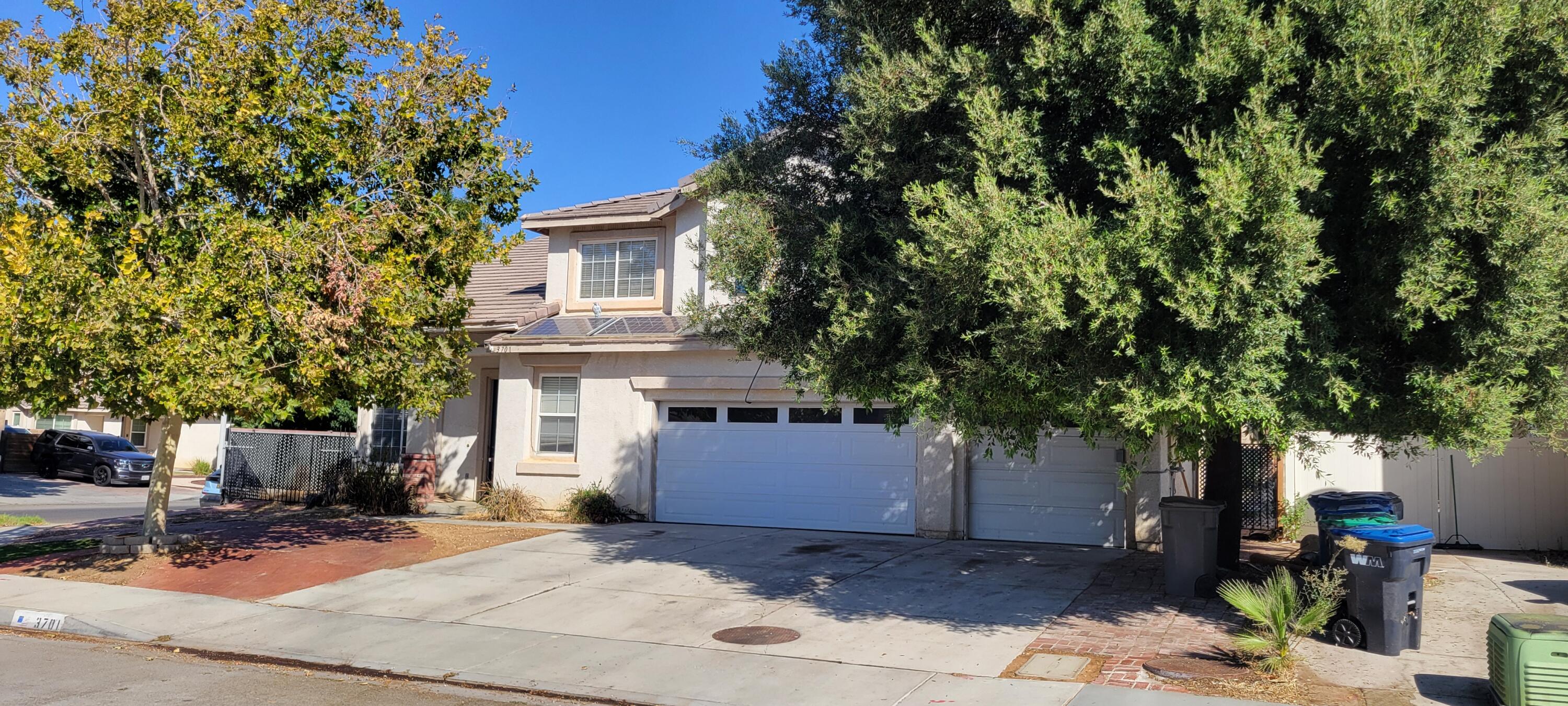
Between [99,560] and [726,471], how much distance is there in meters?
8.49

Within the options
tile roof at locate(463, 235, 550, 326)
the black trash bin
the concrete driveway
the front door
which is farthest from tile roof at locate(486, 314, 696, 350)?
the black trash bin

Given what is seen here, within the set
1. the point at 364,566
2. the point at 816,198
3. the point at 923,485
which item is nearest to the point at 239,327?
the point at 364,566

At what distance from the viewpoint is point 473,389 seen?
18.9m

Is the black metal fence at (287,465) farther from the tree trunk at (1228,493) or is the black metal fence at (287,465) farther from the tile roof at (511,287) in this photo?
the tree trunk at (1228,493)

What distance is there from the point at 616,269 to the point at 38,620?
33.4 feet

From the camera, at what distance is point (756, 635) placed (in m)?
8.81

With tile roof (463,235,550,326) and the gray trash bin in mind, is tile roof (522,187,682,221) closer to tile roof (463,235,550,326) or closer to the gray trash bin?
tile roof (463,235,550,326)

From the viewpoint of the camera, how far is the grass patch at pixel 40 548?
1303cm

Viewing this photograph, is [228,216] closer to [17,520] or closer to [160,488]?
[160,488]

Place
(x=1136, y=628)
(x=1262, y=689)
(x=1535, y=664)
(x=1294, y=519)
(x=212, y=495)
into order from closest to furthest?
(x=1535, y=664) → (x=1262, y=689) → (x=1136, y=628) → (x=1294, y=519) → (x=212, y=495)

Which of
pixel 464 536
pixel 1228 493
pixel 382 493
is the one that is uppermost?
pixel 1228 493

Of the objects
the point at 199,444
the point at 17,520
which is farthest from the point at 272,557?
the point at 199,444

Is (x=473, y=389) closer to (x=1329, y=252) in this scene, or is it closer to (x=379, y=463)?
(x=379, y=463)

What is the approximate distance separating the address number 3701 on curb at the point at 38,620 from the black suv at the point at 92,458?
66.9 feet
